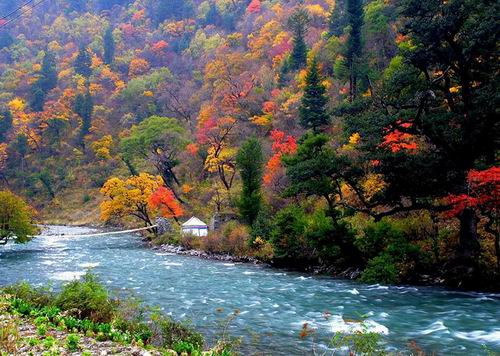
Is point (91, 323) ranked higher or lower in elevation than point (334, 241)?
lower

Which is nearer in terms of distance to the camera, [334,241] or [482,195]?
[482,195]

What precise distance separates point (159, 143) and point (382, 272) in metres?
34.7

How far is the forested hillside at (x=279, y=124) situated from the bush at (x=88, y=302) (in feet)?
36.4

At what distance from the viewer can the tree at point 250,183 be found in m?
30.0

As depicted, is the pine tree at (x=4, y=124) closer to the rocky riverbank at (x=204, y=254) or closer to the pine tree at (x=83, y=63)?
the pine tree at (x=83, y=63)

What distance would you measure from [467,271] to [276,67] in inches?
1692

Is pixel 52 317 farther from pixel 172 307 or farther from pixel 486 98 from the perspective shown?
pixel 486 98

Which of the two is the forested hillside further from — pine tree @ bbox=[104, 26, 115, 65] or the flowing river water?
the flowing river water

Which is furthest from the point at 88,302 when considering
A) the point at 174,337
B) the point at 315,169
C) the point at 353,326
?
the point at 315,169

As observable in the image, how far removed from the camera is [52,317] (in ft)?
30.9

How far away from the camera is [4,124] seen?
72.8 meters

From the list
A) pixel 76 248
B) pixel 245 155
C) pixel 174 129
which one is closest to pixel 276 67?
pixel 174 129

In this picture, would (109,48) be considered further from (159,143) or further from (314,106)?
(314,106)

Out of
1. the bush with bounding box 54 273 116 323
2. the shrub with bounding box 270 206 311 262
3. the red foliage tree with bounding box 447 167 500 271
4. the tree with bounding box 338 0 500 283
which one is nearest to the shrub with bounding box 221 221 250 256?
the shrub with bounding box 270 206 311 262
